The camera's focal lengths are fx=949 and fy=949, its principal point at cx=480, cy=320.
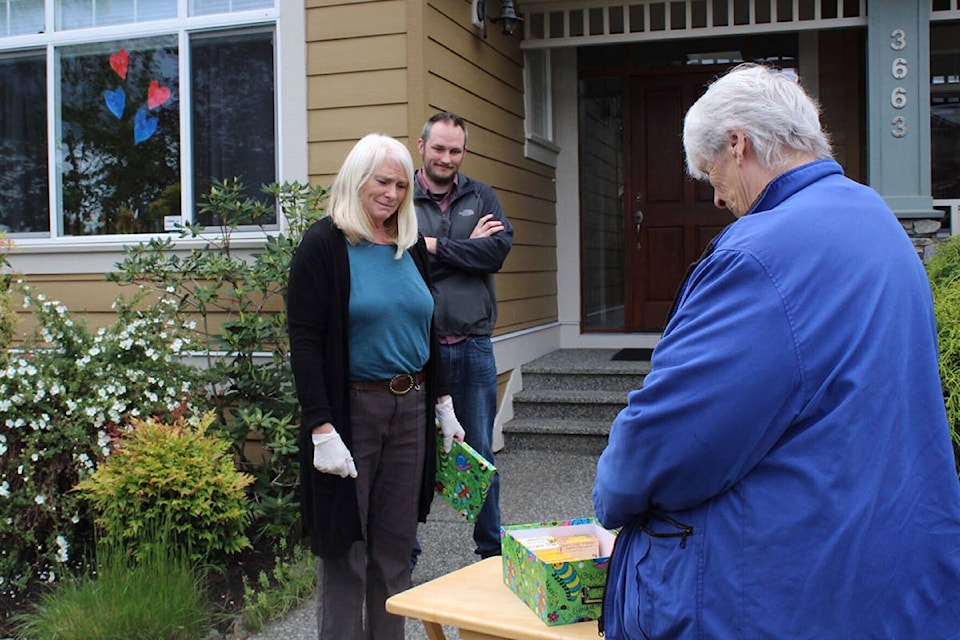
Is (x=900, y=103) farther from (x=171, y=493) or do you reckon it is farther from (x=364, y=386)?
(x=171, y=493)

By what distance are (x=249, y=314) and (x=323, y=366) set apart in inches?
87.4

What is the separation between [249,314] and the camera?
4840mm

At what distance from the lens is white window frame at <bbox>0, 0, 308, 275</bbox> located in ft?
17.3

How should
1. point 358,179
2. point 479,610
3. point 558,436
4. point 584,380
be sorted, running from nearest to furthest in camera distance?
1. point 479,610
2. point 358,179
3. point 558,436
4. point 584,380

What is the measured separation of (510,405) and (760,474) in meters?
4.97

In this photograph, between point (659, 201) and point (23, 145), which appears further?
point (659, 201)

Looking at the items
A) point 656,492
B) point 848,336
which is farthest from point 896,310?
point 656,492

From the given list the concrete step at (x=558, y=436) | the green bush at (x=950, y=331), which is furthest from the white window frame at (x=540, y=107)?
the green bush at (x=950, y=331)

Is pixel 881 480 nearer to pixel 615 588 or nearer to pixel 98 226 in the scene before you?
pixel 615 588

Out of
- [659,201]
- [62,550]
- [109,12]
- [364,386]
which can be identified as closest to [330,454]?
[364,386]

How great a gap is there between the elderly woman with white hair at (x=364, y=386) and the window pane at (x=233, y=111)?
267 centimetres

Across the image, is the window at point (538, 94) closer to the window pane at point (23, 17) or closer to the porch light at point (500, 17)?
the porch light at point (500, 17)

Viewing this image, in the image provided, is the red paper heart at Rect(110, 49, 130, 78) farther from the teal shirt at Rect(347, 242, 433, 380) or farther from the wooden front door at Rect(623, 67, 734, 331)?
the wooden front door at Rect(623, 67, 734, 331)

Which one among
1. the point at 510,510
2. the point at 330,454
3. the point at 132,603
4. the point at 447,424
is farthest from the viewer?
the point at 510,510
